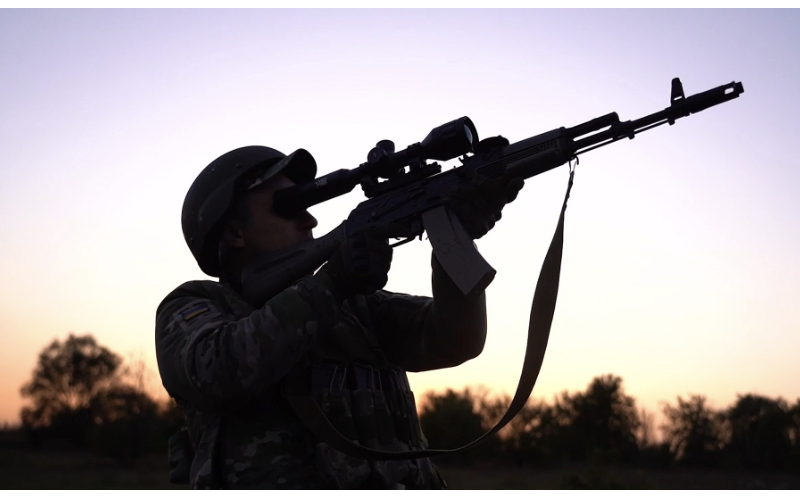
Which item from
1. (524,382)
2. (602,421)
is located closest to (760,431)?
(602,421)

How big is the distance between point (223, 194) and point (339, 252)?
807mm

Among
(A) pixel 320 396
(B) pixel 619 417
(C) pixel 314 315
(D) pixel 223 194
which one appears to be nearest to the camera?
(C) pixel 314 315

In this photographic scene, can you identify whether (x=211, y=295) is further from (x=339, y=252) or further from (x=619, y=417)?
(x=619, y=417)

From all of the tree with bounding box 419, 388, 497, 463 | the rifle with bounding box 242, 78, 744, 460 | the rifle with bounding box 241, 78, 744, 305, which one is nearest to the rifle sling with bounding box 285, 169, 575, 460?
the rifle with bounding box 242, 78, 744, 460

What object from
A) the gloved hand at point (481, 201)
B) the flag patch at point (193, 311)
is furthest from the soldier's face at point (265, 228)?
the gloved hand at point (481, 201)

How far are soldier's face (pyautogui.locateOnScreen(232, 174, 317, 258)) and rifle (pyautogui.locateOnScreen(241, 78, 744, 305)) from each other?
56 mm

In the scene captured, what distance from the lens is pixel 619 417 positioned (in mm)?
15312

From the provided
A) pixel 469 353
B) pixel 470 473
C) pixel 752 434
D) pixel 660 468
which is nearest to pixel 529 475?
pixel 470 473

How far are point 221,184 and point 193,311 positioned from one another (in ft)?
2.44

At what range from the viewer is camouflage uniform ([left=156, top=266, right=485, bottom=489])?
2.80 metres

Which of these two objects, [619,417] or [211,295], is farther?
[619,417]

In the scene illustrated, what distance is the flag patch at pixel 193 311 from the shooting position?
10.2ft

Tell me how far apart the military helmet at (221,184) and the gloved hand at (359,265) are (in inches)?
27.4

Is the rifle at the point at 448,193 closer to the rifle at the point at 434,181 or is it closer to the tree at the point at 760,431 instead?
the rifle at the point at 434,181
